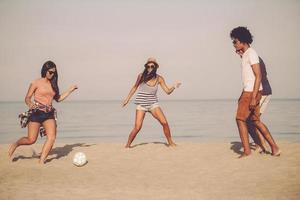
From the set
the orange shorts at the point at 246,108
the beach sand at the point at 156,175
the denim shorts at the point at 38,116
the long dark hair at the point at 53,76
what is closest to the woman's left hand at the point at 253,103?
the orange shorts at the point at 246,108

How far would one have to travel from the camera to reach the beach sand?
578 cm

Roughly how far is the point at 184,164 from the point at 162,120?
2.21 meters

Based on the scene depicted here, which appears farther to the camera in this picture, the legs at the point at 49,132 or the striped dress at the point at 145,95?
the striped dress at the point at 145,95

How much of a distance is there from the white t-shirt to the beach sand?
146 cm

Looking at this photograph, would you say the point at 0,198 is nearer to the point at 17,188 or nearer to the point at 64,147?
the point at 17,188

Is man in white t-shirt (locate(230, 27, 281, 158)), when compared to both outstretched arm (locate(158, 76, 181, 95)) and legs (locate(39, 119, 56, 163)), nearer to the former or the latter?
outstretched arm (locate(158, 76, 181, 95))

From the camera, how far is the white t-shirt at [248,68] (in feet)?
25.1

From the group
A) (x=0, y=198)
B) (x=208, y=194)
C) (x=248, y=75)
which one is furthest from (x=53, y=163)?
(x=248, y=75)

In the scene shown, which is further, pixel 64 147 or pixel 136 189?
pixel 64 147

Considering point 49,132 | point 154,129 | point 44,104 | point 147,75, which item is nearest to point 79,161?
point 49,132

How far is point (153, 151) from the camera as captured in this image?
31.6 feet

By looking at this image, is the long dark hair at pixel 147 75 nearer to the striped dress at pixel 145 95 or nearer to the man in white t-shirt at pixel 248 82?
the striped dress at pixel 145 95

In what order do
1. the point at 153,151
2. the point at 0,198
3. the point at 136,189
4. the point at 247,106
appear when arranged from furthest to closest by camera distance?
the point at 153,151 < the point at 247,106 < the point at 136,189 < the point at 0,198

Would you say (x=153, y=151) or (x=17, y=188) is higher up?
(x=17, y=188)
